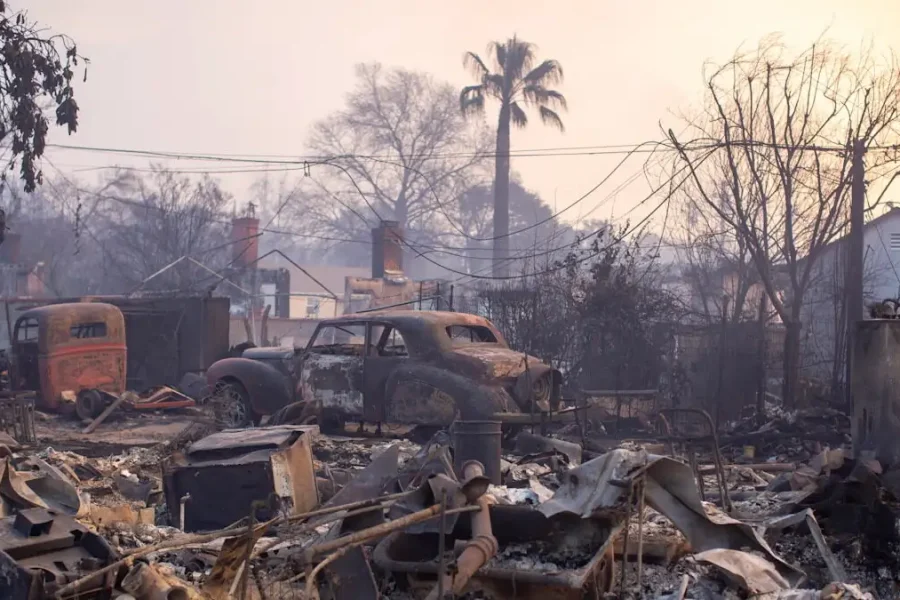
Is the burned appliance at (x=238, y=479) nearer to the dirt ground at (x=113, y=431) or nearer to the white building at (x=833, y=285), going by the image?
the dirt ground at (x=113, y=431)

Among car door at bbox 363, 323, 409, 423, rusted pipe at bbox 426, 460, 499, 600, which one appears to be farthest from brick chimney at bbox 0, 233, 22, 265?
rusted pipe at bbox 426, 460, 499, 600

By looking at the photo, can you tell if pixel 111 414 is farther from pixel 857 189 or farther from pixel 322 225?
pixel 322 225

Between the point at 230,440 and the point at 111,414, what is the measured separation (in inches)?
336

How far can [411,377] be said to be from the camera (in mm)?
10742

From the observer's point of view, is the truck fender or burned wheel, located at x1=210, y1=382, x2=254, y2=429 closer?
the truck fender

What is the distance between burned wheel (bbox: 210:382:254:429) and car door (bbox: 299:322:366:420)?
3.91ft

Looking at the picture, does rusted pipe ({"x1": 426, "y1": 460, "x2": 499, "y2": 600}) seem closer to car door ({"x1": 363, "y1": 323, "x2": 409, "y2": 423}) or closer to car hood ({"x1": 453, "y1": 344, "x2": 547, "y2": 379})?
car hood ({"x1": 453, "y1": 344, "x2": 547, "y2": 379})

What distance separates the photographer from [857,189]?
45.5 ft

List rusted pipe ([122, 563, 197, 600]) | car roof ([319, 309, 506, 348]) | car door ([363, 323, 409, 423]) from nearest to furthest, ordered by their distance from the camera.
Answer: rusted pipe ([122, 563, 197, 600])
car roof ([319, 309, 506, 348])
car door ([363, 323, 409, 423])

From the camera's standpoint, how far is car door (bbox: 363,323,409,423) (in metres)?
11.1

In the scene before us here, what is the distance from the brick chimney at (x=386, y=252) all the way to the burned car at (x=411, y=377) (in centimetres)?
1652

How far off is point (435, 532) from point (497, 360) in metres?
5.63

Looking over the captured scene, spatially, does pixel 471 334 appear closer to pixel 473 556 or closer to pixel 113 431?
pixel 113 431

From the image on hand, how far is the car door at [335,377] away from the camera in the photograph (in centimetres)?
1131
